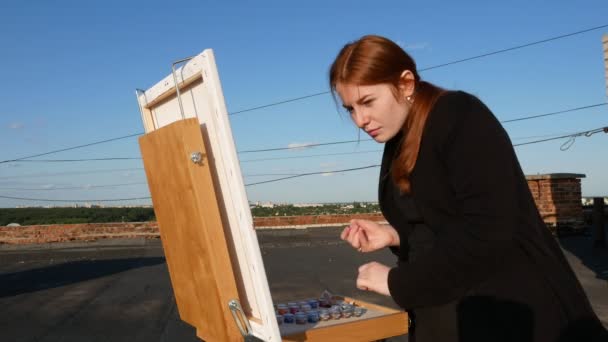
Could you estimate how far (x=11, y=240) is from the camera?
1769cm

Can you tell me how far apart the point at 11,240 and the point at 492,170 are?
1884 centimetres

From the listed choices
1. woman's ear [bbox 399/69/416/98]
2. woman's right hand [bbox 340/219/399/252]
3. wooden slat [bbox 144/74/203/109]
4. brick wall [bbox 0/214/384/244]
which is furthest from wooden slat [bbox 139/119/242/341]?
brick wall [bbox 0/214/384/244]

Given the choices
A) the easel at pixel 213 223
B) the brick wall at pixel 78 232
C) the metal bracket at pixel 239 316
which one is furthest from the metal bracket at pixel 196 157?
the brick wall at pixel 78 232

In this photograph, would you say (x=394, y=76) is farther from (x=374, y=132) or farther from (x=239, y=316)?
(x=239, y=316)

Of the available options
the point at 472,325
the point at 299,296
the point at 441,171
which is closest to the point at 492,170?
the point at 441,171

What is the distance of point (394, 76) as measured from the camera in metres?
1.44

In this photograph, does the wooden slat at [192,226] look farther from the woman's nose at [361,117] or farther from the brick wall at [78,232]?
the brick wall at [78,232]

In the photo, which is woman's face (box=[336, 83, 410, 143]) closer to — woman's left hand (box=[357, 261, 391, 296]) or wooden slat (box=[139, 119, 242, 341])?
woman's left hand (box=[357, 261, 391, 296])

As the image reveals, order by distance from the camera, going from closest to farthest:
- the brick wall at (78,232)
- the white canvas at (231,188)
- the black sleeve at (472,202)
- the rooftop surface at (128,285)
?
1. the black sleeve at (472,202)
2. the white canvas at (231,188)
3. the rooftop surface at (128,285)
4. the brick wall at (78,232)

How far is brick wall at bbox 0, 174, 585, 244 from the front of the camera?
43.5ft

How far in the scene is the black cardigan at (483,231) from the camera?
4.10ft

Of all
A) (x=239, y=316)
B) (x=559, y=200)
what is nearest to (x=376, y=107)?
(x=239, y=316)

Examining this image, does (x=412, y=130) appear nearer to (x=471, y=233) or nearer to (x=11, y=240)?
(x=471, y=233)

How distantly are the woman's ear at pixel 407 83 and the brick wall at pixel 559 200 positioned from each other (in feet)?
41.4
